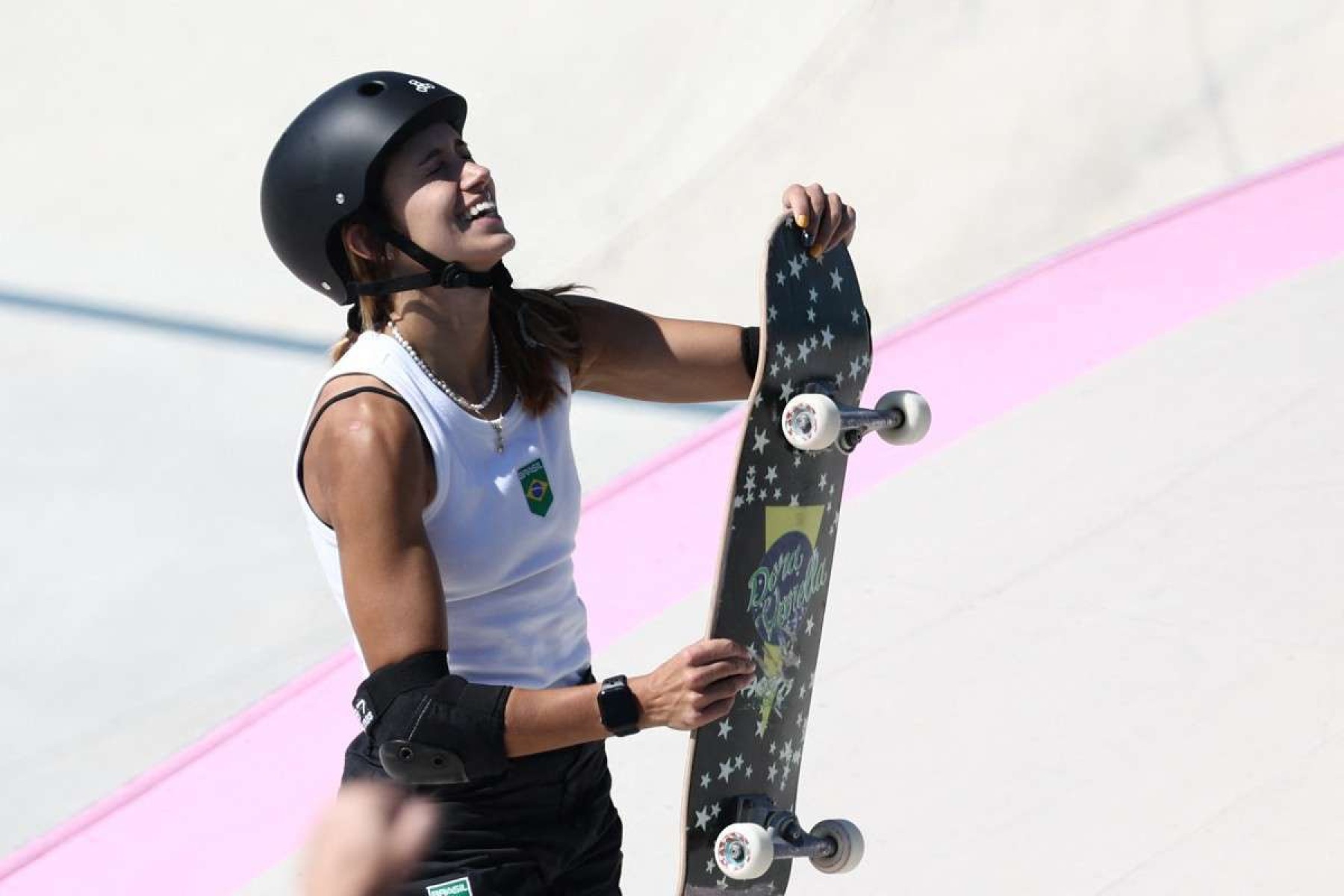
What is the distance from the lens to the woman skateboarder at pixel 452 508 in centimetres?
210

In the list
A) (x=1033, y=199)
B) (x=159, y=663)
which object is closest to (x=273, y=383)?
(x=159, y=663)

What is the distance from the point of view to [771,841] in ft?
7.86

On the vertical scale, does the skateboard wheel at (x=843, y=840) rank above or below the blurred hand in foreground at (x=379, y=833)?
above

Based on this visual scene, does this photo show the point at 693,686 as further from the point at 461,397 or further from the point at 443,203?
the point at 443,203

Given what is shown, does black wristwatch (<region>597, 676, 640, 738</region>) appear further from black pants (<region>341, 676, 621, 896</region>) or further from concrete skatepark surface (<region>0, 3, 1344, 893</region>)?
concrete skatepark surface (<region>0, 3, 1344, 893</region>)

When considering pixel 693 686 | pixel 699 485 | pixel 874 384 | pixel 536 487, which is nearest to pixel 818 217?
pixel 536 487

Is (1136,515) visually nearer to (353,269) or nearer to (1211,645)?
(1211,645)

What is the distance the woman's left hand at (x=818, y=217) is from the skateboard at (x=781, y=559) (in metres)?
0.02

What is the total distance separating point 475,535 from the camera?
224 cm

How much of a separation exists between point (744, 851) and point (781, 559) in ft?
1.37

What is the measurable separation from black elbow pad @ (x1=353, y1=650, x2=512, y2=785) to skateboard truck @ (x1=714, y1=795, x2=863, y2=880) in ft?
1.31

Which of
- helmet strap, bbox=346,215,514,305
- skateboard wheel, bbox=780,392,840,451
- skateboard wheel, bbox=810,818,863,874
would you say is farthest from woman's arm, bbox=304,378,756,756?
skateboard wheel, bbox=810,818,863,874

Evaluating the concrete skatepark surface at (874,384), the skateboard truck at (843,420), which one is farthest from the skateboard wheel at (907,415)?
the concrete skatepark surface at (874,384)

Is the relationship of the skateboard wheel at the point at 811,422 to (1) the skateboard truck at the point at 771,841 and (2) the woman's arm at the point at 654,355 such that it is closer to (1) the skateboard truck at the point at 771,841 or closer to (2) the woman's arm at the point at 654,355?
(2) the woman's arm at the point at 654,355
